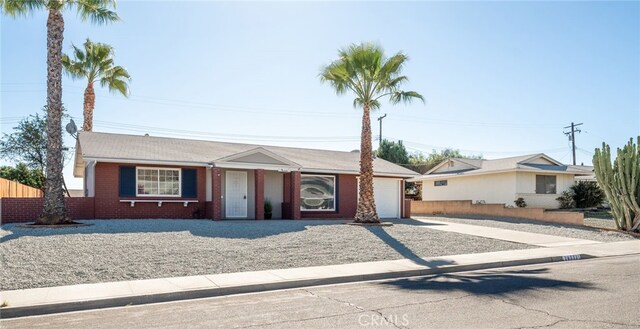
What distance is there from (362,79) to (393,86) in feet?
4.42

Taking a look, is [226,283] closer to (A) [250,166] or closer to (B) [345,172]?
(A) [250,166]

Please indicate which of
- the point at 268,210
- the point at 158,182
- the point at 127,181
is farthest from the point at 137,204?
the point at 268,210

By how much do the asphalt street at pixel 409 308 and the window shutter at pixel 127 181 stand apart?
43.3 ft

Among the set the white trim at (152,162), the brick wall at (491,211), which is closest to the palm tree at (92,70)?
the white trim at (152,162)

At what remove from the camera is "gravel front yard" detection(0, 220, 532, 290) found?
1016 cm

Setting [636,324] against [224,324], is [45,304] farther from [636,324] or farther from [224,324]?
[636,324]

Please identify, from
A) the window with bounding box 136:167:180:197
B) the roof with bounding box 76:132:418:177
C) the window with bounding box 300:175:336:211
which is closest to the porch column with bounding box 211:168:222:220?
the roof with bounding box 76:132:418:177

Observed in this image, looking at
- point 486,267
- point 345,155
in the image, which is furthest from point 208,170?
point 486,267

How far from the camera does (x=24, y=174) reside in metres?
36.7

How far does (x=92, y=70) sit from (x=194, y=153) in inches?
428

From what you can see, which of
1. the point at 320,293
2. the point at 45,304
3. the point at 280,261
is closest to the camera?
the point at 45,304

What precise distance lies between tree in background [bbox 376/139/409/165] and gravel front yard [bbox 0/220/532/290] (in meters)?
31.3

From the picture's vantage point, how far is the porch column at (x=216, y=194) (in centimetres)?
2062

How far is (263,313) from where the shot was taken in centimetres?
731
